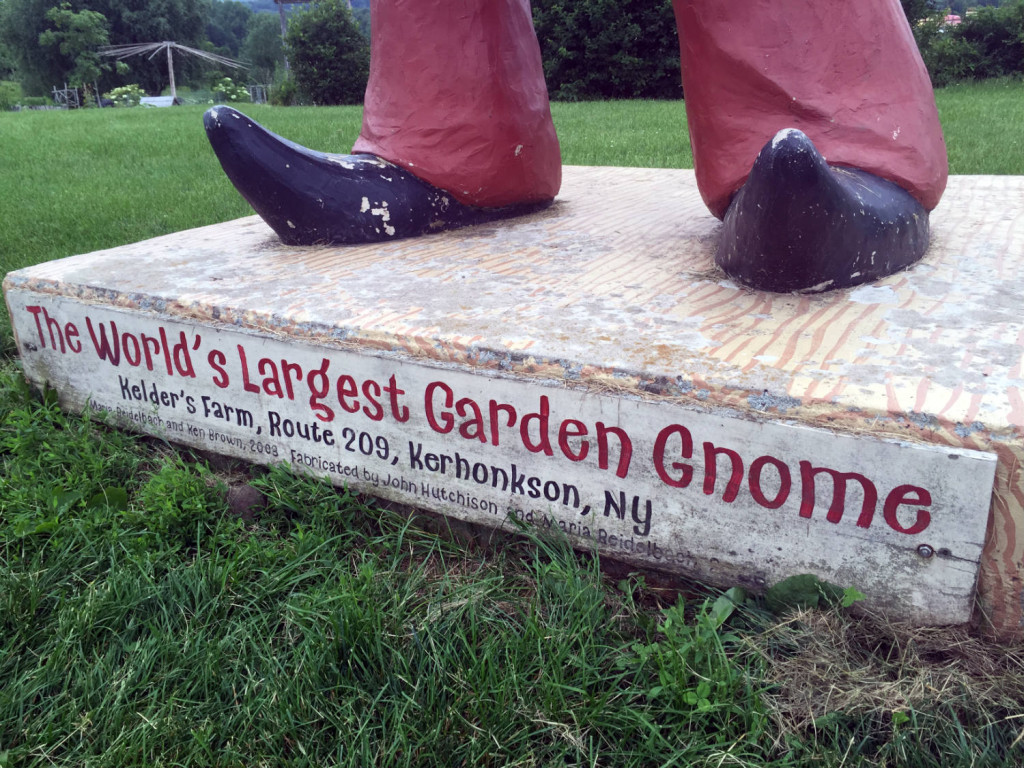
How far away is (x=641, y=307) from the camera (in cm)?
126

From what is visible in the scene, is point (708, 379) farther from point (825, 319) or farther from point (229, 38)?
point (229, 38)

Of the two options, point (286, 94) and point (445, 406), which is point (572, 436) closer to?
point (445, 406)

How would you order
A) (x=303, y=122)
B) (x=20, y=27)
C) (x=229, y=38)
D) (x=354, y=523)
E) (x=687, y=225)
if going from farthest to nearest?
(x=229, y=38) → (x=20, y=27) → (x=303, y=122) → (x=687, y=225) → (x=354, y=523)

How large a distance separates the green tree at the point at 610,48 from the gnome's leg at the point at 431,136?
8.58 meters

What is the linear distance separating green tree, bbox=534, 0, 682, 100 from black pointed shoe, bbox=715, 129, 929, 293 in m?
9.06

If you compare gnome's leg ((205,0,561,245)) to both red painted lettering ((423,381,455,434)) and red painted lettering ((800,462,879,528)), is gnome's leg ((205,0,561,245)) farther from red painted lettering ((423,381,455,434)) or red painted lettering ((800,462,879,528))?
red painted lettering ((800,462,879,528))

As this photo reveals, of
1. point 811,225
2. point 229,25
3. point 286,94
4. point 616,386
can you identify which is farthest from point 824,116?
point 229,25

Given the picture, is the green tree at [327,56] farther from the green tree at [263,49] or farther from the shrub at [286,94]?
the green tree at [263,49]

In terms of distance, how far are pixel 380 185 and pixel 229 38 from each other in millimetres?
54885

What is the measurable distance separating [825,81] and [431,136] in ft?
2.51

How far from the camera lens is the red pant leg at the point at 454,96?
1.74 metres

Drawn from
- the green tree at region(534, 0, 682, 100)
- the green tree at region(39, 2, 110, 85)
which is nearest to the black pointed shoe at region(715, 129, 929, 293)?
the green tree at region(534, 0, 682, 100)

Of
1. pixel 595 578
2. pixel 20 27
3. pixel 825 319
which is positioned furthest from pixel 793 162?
pixel 20 27

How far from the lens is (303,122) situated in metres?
6.99
